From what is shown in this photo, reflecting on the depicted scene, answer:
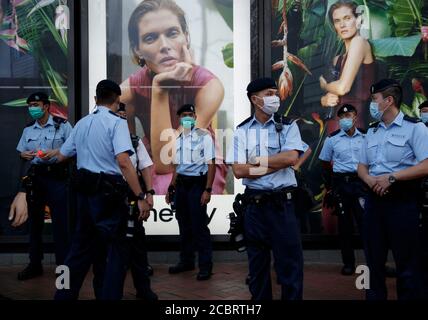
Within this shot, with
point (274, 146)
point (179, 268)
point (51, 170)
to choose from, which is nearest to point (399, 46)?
point (274, 146)

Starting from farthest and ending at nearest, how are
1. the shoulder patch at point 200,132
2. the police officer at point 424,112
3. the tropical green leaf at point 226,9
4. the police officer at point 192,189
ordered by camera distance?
the tropical green leaf at point 226,9 → the shoulder patch at point 200,132 → the police officer at point 424,112 → the police officer at point 192,189

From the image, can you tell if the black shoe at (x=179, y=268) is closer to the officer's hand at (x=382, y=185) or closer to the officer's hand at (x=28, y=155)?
the officer's hand at (x=28, y=155)

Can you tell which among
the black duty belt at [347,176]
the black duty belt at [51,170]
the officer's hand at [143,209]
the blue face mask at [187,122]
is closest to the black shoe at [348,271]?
the black duty belt at [347,176]

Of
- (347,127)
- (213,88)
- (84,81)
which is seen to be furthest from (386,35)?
(84,81)

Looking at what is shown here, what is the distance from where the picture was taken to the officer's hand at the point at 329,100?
732 cm

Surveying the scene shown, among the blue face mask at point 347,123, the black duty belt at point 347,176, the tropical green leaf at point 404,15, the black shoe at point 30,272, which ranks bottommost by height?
the black shoe at point 30,272

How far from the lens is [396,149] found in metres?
4.22

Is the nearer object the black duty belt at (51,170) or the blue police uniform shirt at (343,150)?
the black duty belt at (51,170)

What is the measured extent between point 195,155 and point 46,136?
6.27 ft

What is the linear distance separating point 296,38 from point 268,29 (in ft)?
1.43

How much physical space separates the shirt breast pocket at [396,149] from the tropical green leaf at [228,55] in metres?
3.65

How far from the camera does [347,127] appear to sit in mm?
6715
